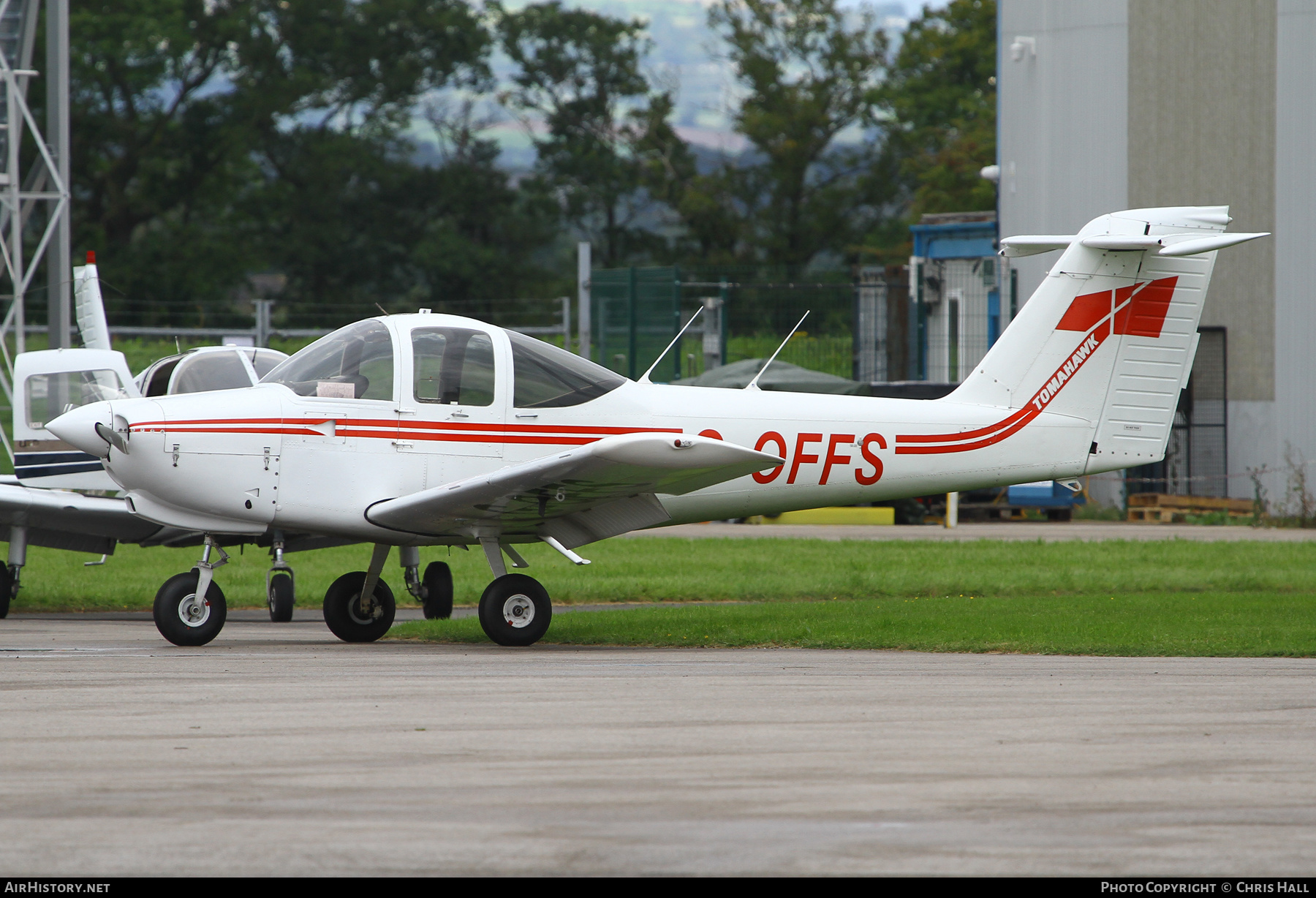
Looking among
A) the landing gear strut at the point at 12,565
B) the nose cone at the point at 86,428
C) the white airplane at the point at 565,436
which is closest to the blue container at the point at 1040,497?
the white airplane at the point at 565,436

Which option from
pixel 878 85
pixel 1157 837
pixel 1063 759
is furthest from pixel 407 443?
pixel 878 85

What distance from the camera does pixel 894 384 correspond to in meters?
24.2

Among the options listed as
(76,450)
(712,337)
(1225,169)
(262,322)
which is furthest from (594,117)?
(76,450)

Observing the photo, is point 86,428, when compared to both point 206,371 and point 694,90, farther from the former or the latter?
point 694,90

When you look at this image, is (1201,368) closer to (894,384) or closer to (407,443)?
(894,384)

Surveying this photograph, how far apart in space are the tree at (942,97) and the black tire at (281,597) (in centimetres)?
3971

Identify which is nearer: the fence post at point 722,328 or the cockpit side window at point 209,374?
the cockpit side window at point 209,374

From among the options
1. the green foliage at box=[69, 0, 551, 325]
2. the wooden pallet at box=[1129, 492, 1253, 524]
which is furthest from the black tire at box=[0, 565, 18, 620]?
the green foliage at box=[69, 0, 551, 325]

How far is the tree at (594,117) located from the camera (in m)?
54.2

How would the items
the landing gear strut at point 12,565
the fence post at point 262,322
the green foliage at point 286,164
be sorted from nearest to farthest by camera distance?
the landing gear strut at point 12,565, the fence post at point 262,322, the green foliage at point 286,164

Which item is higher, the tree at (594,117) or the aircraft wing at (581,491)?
the tree at (594,117)

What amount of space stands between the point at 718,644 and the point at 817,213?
4449 cm

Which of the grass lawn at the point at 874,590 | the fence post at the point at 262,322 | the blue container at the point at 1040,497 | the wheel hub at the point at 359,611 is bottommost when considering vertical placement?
the grass lawn at the point at 874,590

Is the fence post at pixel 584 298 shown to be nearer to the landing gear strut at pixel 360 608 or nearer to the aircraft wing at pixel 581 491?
the landing gear strut at pixel 360 608
